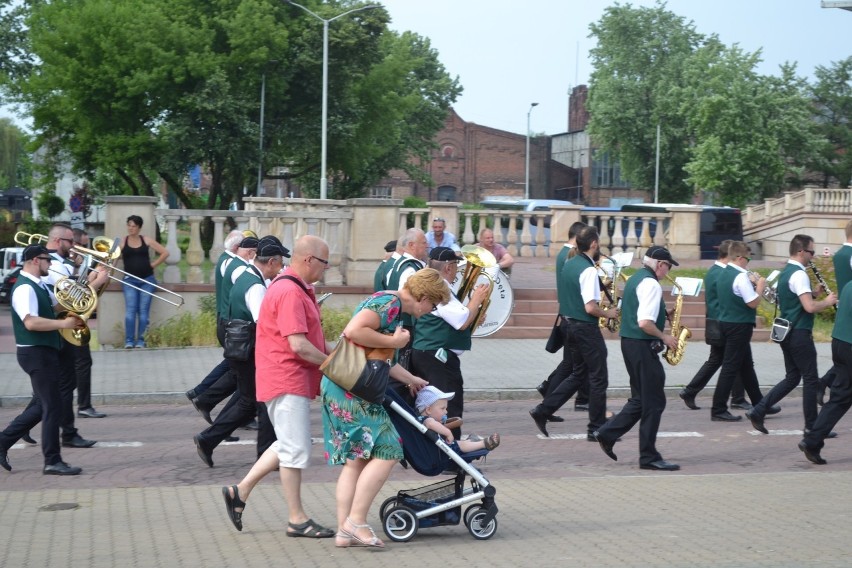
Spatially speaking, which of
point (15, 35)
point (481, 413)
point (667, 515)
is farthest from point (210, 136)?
point (667, 515)

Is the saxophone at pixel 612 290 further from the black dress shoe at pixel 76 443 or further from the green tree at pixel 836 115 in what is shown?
the green tree at pixel 836 115

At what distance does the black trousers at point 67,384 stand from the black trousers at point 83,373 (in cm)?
58

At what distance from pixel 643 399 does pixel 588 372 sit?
1.54m

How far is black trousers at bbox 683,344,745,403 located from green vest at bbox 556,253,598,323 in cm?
223

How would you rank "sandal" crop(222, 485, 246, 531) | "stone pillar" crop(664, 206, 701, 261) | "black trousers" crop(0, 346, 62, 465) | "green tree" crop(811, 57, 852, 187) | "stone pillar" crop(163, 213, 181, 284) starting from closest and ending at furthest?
"sandal" crop(222, 485, 246, 531) < "black trousers" crop(0, 346, 62, 465) < "stone pillar" crop(163, 213, 181, 284) < "stone pillar" crop(664, 206, 701, 261) < "green tree" crop(811, 57, 852, 187)

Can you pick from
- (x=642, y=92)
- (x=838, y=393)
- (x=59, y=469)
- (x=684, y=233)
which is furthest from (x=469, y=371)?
(x=642, y=92)

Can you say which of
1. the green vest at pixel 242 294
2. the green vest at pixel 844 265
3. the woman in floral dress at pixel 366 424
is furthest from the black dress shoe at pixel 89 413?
the green vest at pixel 844 265

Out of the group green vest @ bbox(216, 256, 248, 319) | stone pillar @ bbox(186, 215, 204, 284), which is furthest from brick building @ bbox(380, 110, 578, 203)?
green vest @ bbox(216, 256, 248, 319)

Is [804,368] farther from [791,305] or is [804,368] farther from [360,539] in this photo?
[360,539]

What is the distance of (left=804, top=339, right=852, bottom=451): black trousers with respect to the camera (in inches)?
377

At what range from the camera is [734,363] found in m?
12.0

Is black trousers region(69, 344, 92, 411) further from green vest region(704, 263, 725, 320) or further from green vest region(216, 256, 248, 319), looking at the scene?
green vest region(704, 263, 725, 320)

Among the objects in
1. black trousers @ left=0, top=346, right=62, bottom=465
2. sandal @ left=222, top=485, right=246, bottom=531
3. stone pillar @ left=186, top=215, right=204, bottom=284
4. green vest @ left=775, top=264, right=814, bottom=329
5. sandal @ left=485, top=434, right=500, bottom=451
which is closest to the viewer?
→ sandal @ left=485, top=434, right=500, bottom=451

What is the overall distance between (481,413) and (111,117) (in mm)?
33601
